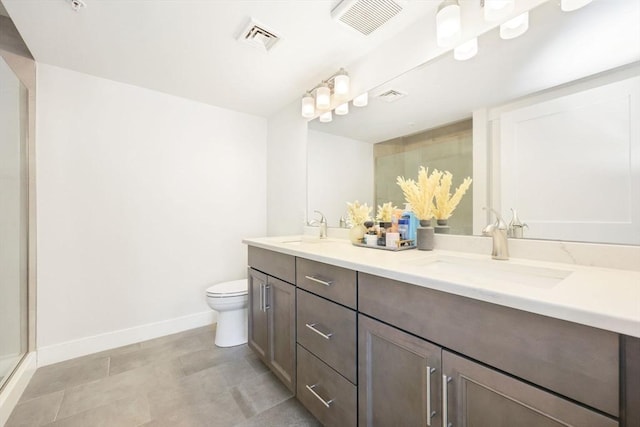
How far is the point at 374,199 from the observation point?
183cm

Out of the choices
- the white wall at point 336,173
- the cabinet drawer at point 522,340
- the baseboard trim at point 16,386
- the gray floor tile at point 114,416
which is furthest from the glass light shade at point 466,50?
the baseboard trim at point 16,386

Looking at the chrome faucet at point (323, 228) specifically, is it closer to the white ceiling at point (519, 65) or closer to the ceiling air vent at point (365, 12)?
the white ceiling at point (519, 65)

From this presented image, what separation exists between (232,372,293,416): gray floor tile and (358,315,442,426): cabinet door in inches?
27.1

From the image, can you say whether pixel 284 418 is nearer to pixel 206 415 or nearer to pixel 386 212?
pixel 206 415

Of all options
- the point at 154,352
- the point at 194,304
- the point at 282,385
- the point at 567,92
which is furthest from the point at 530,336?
the point at 194,304

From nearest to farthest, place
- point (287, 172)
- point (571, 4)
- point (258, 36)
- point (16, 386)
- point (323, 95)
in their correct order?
point (571, 4) → point (16, 386) → point (258, 36) → point (323, 95) → point (287, 172)

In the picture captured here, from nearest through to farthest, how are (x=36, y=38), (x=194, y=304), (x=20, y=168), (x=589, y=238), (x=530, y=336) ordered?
1. (x=530, y=336)
2. (x=589, y=238)
3. (x=36, y=38)
4. (x=20, y=168)
5. (x=194, y=304)

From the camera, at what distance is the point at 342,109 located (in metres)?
2.05

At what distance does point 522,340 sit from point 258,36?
1.94 meters

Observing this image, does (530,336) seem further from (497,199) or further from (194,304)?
(194,304)

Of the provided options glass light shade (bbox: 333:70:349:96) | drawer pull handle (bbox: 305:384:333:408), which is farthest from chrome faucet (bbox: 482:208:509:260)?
glass light shade (bbox: 333:70:349:96)

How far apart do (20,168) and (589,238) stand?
3.13 metres

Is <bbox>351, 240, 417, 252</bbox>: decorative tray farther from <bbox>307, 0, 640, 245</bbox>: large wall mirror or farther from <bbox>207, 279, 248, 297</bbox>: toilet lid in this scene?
<bbox>207, 279, 248, 297</bbox>: toilet lid

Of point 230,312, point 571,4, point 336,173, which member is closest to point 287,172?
point 336,173
